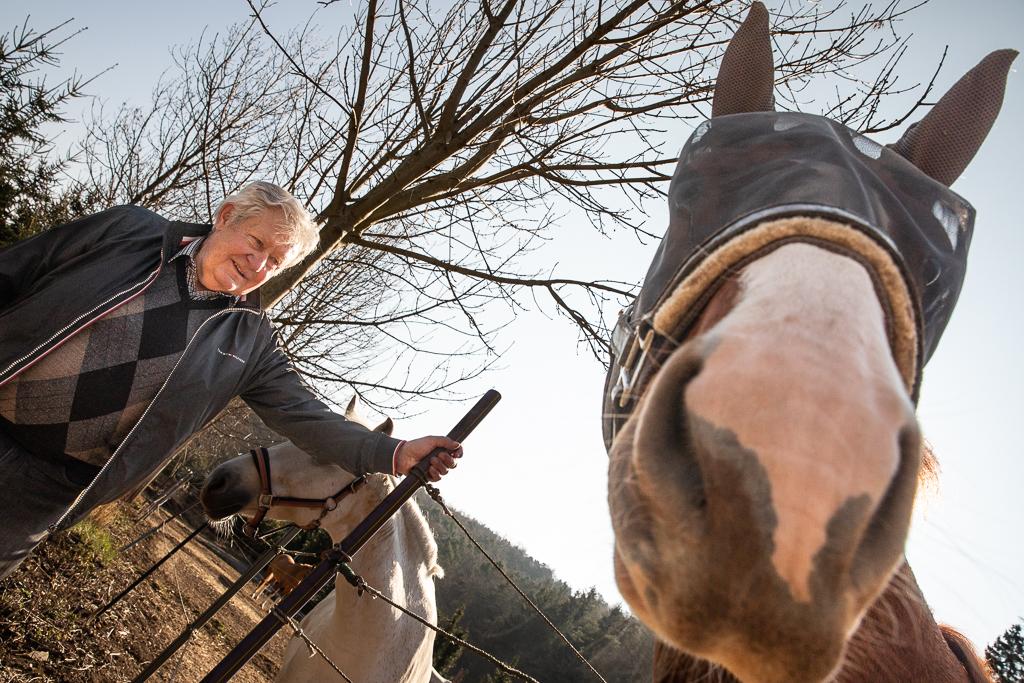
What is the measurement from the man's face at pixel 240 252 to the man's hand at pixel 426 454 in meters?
0.95

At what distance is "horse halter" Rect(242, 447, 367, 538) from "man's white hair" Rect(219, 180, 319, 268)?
1.52 meters

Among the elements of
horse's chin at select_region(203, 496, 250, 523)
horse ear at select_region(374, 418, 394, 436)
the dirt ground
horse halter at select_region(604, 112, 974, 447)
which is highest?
horse halter at select_region(604, 112, 974, 447)

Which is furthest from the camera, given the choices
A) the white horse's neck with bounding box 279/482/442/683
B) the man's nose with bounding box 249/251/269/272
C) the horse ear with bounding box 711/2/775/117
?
the white horse's neck with bounding box 279/482/442/683

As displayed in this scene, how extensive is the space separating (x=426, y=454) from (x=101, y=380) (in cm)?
125

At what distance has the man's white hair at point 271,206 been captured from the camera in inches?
82.8

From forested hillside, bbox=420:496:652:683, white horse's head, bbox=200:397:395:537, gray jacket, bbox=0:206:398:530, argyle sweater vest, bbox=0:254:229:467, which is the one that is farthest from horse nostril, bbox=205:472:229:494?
forested hillside, bbox=420:496:652:683

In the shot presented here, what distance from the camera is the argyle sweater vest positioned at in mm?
1675

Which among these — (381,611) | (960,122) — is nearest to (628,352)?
(960,122)

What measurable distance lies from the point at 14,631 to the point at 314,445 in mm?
3773

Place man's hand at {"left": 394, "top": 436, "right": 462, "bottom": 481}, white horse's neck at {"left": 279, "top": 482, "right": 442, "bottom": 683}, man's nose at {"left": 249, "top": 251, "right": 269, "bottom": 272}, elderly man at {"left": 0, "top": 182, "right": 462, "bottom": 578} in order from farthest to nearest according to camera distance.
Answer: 1. white horse's neck at {"left": 279, "top": 482, "right": 442, "bottom": 683}
2. man's hand at {"left": 394, "top": 436, "right": 462, "bottom": 481}
3. man's nose at {"left": 249, "top": 251, "right": 269, "bottom": 272}
4. elderly man at {"left": 0, "top": 182, "right": 462, "bottom": 578}

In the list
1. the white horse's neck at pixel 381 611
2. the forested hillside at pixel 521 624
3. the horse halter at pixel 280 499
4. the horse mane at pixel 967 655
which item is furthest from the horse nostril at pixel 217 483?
the forested hillside at pixel 521 624

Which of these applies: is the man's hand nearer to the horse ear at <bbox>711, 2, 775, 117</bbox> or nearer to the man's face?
the man's face

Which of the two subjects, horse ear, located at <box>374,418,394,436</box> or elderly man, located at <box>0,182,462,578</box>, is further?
horse ear, located at <box>374,418,394,436</box>

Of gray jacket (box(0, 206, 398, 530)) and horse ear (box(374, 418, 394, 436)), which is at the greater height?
horse ear (box(374, 418, 394, 436))
